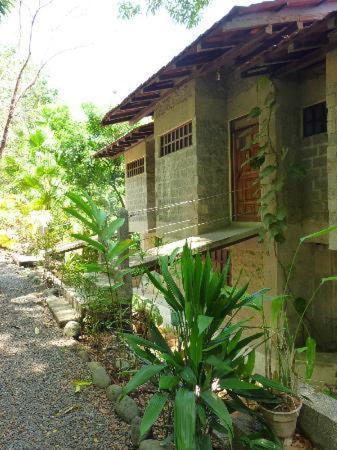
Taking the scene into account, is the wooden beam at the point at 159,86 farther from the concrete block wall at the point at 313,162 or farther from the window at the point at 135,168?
the window at the point at 135,168

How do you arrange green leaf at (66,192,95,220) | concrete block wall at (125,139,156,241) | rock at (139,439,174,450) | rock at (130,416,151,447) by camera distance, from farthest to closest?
concrete block wall at (125,139,156,241) → green leaf at (66,192,95,220) → rock at (130,416,151,447) → rock at (139,439,174,450)

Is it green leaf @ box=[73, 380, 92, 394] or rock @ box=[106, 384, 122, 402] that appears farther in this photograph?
green leaf @ box=[73, 380, 92, 394]

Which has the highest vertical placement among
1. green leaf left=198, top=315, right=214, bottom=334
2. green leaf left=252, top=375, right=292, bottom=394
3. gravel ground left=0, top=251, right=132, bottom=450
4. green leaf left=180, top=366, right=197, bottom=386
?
green leaf left=198, top=315, right=214, bottom=334

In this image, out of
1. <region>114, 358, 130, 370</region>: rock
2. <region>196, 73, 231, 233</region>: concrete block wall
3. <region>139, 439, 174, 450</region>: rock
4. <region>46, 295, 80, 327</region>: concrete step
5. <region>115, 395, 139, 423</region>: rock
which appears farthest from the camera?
<region>196, 73, 231, 233</region>: concrete block wall

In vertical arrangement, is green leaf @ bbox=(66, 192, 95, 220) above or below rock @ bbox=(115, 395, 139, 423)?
above

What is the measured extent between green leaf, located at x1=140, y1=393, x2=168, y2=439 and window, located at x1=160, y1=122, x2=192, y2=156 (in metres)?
6.30

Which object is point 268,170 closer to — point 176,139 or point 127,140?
point 176,139

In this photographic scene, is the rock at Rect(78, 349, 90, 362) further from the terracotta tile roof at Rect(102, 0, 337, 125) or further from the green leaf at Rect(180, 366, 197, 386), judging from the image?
the terracotta tile roof at Rect(102, 0, 337, 125)

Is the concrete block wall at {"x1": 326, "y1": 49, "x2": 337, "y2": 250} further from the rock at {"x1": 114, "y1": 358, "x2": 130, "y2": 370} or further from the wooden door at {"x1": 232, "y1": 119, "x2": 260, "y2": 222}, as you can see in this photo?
the rock at {"x1": 114, "y1": 358, "x2": 130, "y2": 370}

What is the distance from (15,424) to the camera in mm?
3461

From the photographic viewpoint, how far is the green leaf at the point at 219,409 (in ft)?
7.36

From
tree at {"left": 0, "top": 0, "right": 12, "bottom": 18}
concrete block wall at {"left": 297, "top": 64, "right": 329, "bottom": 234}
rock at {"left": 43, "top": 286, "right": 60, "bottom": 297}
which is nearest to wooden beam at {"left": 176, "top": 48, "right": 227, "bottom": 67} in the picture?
concrete block wall at {"left": 297, "top": 64, "right": 329, "bottom": 234}

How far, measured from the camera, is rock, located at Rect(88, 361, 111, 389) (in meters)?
4.12

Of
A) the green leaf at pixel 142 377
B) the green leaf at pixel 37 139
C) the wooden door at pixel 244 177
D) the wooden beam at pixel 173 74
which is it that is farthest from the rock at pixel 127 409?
the green leaf at pixel 37 139
